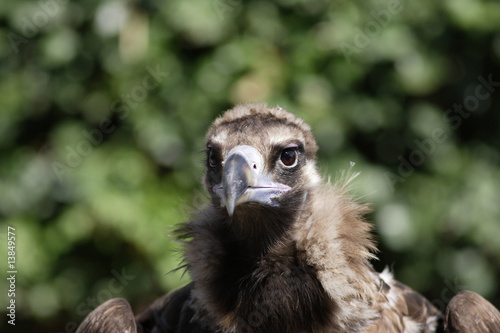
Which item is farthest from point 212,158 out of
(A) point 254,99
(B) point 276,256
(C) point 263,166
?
(A) point 254,99

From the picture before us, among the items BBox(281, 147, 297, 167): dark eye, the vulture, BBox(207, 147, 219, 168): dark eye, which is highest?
BBox(281, 147, 297, 167): dark eye

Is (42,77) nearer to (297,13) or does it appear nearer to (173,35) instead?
(173,35)

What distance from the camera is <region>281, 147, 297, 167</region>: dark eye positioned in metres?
2.61

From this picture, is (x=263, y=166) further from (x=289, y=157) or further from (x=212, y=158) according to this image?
(x=212, y=158)

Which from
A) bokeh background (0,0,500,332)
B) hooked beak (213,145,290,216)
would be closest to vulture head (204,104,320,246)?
hooked beak (213,145,290,216)

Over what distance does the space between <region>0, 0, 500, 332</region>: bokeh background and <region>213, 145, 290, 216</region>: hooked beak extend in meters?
1.75

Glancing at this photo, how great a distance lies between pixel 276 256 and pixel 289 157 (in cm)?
46

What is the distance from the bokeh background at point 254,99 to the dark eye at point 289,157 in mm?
1540

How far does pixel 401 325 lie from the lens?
2.71 meters

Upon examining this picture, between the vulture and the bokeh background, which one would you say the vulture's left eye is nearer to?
the vulture

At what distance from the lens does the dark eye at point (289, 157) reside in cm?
261

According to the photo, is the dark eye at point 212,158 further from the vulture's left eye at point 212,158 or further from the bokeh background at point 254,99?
the bokeh background at point 254,99

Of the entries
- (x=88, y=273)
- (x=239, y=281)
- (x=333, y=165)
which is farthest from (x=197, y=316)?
(x=88, y=273)

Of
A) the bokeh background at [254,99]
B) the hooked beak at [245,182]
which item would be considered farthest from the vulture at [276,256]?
the bokeh background at [254,99]
